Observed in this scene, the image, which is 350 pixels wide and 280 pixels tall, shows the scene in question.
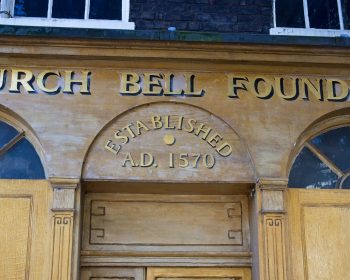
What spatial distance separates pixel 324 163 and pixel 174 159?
1.60 meters

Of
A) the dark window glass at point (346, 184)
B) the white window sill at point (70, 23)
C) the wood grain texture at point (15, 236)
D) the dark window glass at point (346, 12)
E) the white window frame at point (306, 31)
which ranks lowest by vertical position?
the wood grain texture at point (15, 236)

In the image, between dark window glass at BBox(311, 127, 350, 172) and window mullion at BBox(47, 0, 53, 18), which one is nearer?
dark window glass at BBox(311, 127, 350, 172)

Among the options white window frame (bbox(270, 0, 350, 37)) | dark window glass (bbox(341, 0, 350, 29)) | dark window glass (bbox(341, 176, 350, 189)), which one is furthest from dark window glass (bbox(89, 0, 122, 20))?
dark window glass (bbox(341, 176, 350, 189))

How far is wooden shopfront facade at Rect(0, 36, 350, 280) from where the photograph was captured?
5.89 metres

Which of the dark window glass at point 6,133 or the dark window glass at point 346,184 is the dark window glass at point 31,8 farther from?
the dark window glass at point 346,184

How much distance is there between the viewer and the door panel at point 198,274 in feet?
19.8

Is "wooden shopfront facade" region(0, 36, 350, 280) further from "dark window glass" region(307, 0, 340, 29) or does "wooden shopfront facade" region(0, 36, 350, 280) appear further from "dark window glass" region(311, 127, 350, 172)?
"dark window glass" region(307, 0, 340, 29)

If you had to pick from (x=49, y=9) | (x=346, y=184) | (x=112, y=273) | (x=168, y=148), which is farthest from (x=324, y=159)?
(x=49, y=9)

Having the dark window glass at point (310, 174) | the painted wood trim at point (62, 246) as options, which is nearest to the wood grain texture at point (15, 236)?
the painted wood trim at point (62, 246)

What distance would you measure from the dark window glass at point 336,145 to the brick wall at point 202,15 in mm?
1356

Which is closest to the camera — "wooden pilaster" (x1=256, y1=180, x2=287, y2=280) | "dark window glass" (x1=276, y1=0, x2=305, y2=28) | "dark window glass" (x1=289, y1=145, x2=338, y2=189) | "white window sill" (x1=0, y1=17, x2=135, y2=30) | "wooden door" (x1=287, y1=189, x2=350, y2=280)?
"wooden pilaster" (x1=256, y1=180, x2=287, y2=280)

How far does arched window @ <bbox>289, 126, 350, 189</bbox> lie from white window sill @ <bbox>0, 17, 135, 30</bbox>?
227cm

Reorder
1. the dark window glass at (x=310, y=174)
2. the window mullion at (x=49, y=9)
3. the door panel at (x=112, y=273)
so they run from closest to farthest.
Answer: the door panel at (x=112, y=273), the dark window glass at (x=310, y=174), the window mullion at (x=49, y=9)

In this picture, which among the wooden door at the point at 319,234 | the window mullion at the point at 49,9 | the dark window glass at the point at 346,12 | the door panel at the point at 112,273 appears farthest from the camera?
the dark window glass at the point at 346,12
